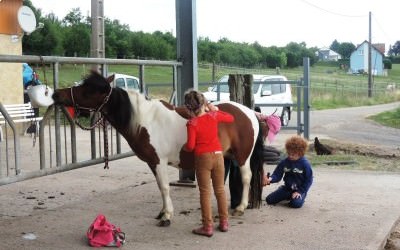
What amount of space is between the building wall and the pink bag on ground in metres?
10.5

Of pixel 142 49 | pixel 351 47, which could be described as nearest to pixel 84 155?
pixel 142 49

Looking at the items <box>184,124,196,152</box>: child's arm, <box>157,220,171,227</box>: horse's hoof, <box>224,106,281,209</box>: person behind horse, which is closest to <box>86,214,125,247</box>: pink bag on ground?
<box>157,220,171,227</box>: horse's hoof

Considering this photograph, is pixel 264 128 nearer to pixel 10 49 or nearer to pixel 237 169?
pixel 237 169

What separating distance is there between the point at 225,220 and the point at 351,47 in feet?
373

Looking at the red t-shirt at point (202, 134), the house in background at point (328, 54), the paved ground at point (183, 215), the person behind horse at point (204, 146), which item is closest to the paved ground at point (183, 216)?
the paved ground at point (183, 215)

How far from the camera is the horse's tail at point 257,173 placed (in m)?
6.20

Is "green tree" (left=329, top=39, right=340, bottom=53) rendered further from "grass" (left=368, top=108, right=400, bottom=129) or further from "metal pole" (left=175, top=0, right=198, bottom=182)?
"metal pole" (left=175, top=0, right=198, bottom=182)

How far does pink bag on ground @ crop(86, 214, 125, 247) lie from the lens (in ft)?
15.8

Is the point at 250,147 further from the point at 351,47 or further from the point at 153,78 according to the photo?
the point at 351,47

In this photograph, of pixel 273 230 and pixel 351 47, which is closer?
pixel 273 230

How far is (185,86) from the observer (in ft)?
25.2

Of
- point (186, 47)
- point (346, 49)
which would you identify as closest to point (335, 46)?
point (346, 49)

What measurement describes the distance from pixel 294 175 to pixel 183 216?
1.41 metres

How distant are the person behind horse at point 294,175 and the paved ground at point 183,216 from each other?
0.46 feet
